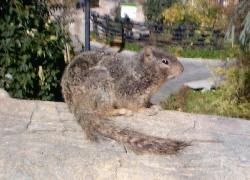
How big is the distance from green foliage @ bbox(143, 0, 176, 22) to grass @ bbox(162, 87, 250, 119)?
7552 mm

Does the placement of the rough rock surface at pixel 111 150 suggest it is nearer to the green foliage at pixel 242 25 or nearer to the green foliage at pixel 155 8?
the green foliage at pixel 242 25

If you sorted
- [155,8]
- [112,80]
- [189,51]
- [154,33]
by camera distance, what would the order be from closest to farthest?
[112,80] < [189,51] < [154,33] < [155,8]

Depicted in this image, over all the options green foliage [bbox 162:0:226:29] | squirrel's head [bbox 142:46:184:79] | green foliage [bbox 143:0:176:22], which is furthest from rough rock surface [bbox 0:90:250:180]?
green foliage [bbox 143:0:176:22]

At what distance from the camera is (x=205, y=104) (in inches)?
395

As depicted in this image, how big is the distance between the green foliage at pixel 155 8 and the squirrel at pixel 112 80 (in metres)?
15.4

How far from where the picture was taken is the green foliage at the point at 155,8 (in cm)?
1952

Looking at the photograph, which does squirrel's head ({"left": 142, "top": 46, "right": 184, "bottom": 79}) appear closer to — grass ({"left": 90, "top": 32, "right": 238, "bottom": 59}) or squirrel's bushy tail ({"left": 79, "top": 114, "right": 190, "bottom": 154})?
squirrel's bushy tail ({"left": 79, "top": 114, "right": 190, "bottom": 154})

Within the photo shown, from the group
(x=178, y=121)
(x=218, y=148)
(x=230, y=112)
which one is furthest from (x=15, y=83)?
(x=230, y=112)

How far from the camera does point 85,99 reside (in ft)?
13.4

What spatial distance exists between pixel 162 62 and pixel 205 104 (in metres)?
5.97

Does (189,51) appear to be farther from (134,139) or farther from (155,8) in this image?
(134,139)

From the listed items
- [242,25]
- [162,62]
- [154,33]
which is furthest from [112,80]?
[154,33]

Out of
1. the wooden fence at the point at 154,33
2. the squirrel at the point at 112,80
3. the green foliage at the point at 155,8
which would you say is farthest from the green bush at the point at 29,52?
the green foliage at the point at 155,8

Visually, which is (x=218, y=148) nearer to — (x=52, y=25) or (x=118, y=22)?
(x=52, y=25)
